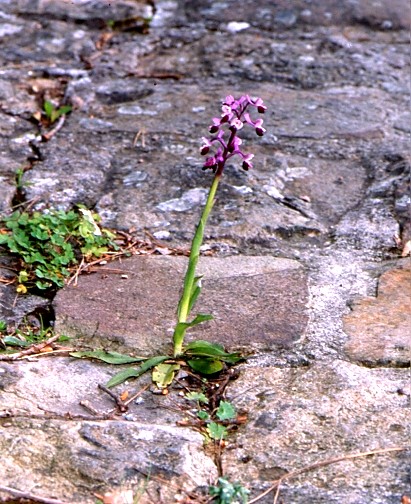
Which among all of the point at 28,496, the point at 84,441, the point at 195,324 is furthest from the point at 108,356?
the point at 28,496

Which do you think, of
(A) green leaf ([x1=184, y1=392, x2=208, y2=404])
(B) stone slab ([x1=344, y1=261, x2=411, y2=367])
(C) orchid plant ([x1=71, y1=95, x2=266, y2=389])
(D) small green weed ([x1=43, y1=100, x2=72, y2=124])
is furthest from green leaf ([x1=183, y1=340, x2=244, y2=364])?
(D) small green weed ([x1=43, y1=100, x2=72, y2=124])

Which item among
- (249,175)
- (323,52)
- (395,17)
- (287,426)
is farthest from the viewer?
(395,17)

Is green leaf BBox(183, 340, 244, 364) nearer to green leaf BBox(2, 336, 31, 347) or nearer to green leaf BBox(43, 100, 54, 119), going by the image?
green leaf BBox(2, 336, 31, 347)

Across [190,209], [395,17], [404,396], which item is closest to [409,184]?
[190,209]

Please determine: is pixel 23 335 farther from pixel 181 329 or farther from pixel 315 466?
pixel 315 466

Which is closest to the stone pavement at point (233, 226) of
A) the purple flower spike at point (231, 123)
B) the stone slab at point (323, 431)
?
the stone slab at point (323, 431)

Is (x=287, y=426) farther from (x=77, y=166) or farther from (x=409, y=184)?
(x=77, y=166)
